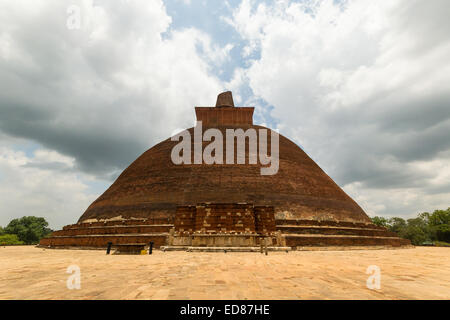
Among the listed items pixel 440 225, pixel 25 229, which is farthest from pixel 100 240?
pixel 440 225

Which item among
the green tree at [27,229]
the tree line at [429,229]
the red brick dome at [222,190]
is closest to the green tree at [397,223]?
the tree line at [429,229]

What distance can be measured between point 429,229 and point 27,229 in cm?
6700

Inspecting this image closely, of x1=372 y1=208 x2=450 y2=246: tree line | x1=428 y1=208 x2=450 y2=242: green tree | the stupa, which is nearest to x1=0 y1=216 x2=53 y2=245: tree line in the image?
the stupa

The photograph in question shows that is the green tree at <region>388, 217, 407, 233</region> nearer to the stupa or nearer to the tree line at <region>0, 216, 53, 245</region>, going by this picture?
the stupa

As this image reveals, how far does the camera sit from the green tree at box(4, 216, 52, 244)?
37156 millimetres

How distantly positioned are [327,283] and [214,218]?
30.7 ft

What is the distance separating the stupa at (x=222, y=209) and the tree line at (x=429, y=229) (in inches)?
919

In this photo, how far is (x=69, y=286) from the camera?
147 inches

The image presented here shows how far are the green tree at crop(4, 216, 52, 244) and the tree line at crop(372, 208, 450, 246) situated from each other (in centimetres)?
5896

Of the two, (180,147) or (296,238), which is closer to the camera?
(296,238)

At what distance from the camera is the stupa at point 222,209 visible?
1269 centimetres

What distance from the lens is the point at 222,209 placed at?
13164 millimetres
